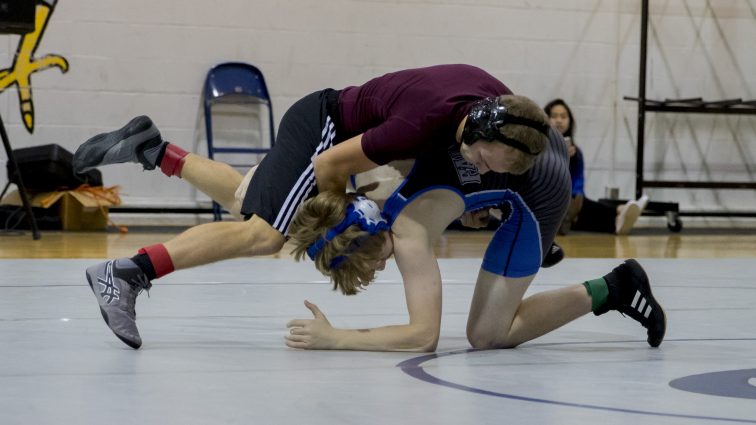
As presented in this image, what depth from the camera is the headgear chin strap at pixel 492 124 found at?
7.78ft

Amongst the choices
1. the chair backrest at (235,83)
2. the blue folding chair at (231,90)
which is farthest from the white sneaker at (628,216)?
the chair backrest at (235,83)

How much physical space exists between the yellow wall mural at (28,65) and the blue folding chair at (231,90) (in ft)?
3.31

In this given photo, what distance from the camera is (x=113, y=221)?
7.14m

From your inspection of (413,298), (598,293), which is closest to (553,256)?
(598,293)

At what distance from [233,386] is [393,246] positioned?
597mm

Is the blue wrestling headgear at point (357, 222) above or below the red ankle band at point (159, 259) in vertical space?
above

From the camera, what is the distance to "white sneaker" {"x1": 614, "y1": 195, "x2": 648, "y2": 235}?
7.40m

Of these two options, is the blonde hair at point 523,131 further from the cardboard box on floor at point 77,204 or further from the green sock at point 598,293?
the cardboard box on floor at point 77,204

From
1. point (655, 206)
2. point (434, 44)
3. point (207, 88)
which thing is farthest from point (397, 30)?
point (655, 206)

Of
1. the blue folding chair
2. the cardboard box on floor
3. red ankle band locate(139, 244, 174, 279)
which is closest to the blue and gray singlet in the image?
red ankle band locate(139, 244, 174, 279)

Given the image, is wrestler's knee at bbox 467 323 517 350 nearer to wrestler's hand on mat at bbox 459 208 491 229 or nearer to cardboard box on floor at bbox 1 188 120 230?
wrestler's hand on mat at bbox 459 208 491 229

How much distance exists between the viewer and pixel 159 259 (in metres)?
2.64

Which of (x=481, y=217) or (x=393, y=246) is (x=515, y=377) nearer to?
(x=393, y=246)

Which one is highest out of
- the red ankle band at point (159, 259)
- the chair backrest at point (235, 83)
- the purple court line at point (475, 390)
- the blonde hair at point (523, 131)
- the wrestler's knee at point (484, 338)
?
the blonde hair at point (523, 131)
